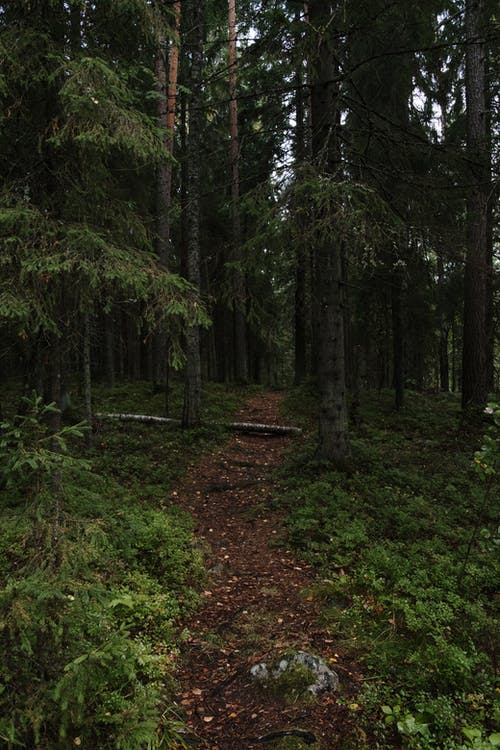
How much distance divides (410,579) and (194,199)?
29.1 feet

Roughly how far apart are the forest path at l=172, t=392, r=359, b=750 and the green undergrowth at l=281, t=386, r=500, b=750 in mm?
237

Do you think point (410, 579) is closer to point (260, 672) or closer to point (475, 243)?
point (260, 672)

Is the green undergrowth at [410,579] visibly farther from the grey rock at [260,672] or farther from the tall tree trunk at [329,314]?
the grey rock at [260,672]

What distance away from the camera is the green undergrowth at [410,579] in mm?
3574

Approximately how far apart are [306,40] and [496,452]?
676 centimetres

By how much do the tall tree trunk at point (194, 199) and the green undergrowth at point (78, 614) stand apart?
5915 mm

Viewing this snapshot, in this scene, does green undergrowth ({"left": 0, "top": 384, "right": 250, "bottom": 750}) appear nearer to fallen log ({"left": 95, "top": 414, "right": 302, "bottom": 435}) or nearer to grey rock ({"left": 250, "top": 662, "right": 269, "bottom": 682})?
grey rock ({"left": 250, "top": 662, "right": 269, "bottom": 682})

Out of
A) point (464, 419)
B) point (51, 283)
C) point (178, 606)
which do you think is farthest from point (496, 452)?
point (464, 419)

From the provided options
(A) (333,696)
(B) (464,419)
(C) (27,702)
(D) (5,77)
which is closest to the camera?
(C) (27,702)

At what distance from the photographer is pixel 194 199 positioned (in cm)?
1045

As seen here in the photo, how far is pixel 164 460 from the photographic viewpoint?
1003 cm

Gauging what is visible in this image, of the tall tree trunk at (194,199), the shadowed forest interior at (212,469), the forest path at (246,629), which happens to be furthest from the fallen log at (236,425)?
the forest path at (246,629)

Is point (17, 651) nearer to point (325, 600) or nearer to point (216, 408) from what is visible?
point (325, 600)

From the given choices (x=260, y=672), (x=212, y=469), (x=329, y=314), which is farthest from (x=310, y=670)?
(x=212, y=469)
